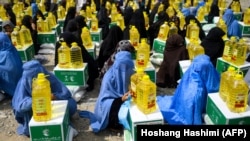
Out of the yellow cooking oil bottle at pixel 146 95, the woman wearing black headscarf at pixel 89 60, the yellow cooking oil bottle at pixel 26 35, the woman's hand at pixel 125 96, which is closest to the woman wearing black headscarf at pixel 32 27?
the yellow cooking oil bottle at pixel 26 35

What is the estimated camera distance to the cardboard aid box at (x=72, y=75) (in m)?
4.87

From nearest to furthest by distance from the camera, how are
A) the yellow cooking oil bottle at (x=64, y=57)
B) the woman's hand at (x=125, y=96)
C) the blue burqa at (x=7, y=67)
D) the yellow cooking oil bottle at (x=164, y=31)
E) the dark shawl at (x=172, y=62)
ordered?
the woman's hand at (x=125, y=96) < the yellow cooking oil bottle at (x=64, y=57) < the blue burqa at (x=7, y=67) < the dark shawl at (x=172, y=62) < the yellow cooking oil bottle at (x=164, y=31)

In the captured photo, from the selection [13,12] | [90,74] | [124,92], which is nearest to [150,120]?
[124,92]

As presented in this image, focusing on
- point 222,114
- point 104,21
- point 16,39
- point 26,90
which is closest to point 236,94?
point 222,114

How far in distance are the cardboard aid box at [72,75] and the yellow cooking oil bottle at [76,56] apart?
8cm

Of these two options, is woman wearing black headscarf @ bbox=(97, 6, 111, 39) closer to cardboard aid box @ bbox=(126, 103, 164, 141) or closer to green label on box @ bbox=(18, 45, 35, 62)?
green label on box @ bbox=(18, 45, 35, 62)

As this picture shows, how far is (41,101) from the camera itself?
3340 mm

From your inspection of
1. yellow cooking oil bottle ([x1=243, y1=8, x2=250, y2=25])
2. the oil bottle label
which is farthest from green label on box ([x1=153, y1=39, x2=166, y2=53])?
the oil bottle label

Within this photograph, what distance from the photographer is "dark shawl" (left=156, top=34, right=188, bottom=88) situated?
555 centimetres

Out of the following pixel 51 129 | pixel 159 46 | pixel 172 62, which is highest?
pixel 159 46

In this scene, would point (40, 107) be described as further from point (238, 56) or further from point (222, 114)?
point (238, 56)

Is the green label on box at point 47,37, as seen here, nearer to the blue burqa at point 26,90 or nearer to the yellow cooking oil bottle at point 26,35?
the yellow cooking oil bottle at point 26,35

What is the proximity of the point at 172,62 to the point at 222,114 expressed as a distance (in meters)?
2.47

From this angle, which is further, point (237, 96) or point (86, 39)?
point (86, 39)
